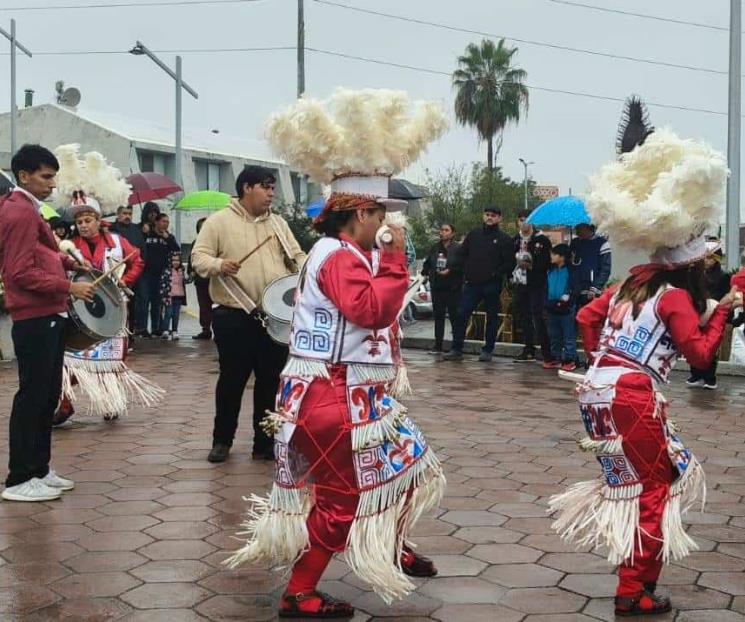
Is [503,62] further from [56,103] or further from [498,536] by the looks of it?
[498,536]

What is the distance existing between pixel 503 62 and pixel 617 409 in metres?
50.9

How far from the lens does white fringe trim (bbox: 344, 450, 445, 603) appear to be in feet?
12.0

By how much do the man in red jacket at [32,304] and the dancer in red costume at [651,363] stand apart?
2860mm

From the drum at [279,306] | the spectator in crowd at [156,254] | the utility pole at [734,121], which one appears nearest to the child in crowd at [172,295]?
the spectator in crowd at [156,254]

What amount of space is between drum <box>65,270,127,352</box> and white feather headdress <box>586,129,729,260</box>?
125 inches

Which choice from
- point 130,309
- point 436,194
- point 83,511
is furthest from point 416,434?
point 436,194

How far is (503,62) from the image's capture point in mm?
52875

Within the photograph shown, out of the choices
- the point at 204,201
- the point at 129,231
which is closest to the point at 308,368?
the point at 129,231

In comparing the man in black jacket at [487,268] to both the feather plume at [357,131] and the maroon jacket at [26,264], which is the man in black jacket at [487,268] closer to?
the maroon jacket at [26,264]

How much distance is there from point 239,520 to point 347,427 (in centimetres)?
171

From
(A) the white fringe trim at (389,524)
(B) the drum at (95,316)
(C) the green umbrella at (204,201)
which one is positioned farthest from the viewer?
(C) the green umbrella at (204,201)

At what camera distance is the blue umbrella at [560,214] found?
12.6 m

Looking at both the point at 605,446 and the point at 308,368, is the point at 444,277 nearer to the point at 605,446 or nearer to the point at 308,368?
the point at 605,446

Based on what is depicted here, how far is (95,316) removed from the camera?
6395 mm
